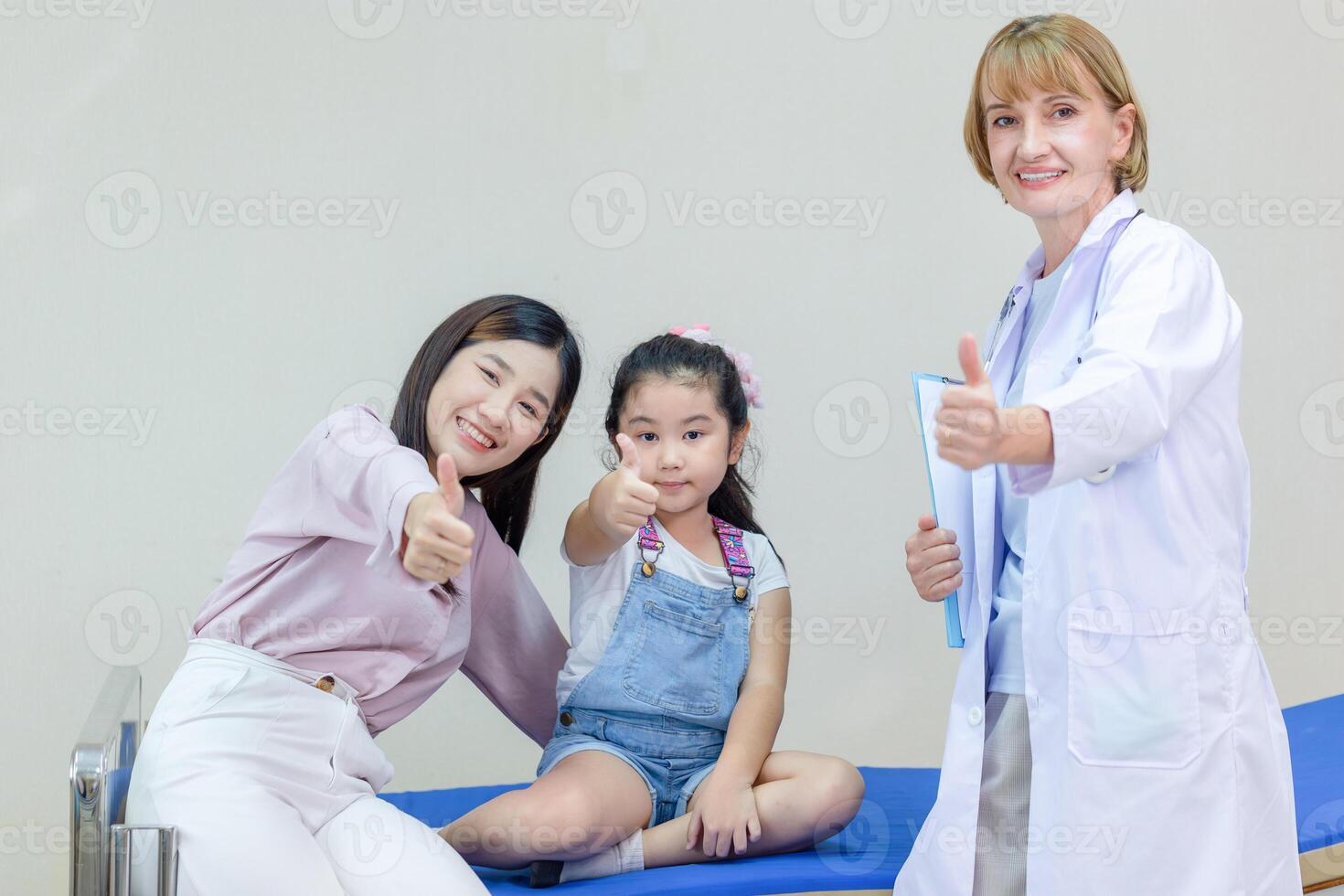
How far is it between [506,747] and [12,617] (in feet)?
3.73

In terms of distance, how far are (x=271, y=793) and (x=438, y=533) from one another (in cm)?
39

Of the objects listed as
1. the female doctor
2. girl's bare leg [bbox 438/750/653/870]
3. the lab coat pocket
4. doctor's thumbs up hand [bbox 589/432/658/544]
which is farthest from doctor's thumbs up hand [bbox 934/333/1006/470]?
girl's bare leg [bbox 438/750/653/870]

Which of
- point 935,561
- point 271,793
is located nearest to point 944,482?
point 935,561

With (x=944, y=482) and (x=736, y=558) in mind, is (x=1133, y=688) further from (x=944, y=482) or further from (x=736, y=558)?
(x=736, y=558)

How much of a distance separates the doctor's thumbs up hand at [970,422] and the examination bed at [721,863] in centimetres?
70

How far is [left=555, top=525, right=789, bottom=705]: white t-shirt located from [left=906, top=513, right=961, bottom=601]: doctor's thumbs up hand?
1.33 feet

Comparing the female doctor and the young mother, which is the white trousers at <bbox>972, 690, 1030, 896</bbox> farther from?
the young mother

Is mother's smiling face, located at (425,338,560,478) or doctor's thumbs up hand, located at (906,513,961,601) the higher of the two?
mother's smiling face, located at (425,338,560,478)

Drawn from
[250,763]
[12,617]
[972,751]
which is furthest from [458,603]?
[12,617]

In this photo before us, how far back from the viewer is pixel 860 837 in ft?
6.14

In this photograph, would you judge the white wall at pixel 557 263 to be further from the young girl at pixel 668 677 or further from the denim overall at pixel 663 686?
the denim overall at pixel 663 686

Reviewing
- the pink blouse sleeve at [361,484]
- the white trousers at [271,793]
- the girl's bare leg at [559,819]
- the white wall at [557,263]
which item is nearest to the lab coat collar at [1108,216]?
the pink blouse sleeve at [361,484]

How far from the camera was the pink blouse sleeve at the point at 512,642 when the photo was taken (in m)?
1.91

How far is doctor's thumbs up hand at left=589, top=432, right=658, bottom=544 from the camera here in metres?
1.67
